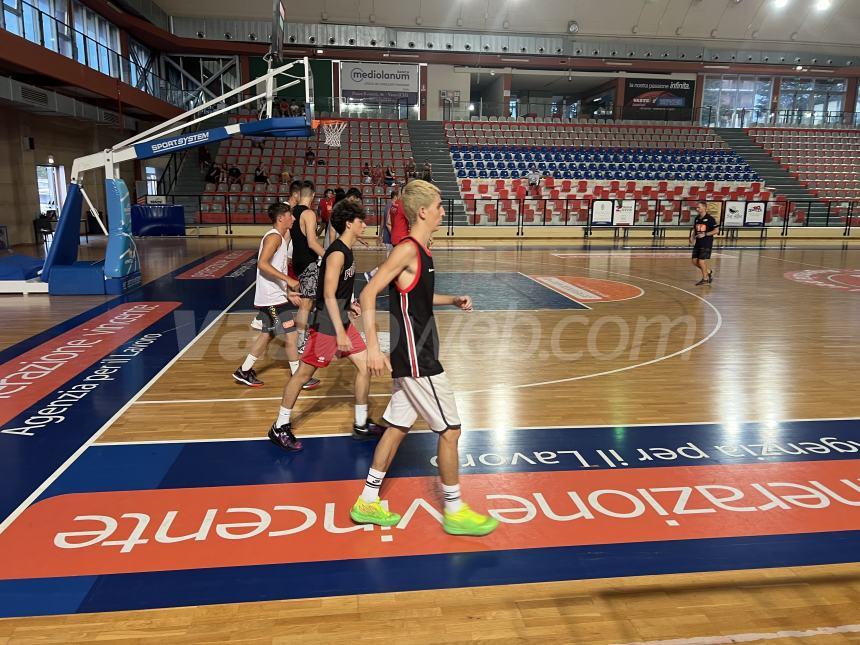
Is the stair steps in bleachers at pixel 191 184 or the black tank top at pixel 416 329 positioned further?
the stair steps in bleachers at pixel 191 184

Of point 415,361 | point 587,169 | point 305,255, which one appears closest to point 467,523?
point 415,361

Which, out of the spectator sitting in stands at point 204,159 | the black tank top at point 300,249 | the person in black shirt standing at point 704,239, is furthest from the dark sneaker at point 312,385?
the spectator sitting in stands at point 204,159

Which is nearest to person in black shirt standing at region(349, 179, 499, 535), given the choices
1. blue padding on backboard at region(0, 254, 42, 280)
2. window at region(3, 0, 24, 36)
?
blue padding on backboard at region(0, 254, 42, 280)

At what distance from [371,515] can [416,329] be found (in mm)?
1140

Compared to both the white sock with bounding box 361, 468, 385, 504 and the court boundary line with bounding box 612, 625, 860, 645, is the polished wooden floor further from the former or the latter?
the white sock with bounding box 361, 468, 385, 504

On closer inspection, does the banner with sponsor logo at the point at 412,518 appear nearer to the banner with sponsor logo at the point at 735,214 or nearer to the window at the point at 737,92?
the banner with sponsor logo at the point at 735,214

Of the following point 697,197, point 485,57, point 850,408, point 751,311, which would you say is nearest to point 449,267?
point 751,311

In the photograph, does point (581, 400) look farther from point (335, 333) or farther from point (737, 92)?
point (737, 92)

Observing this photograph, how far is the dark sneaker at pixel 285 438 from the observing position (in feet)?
15.2

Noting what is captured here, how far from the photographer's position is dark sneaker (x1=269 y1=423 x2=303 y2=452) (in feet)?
15.2

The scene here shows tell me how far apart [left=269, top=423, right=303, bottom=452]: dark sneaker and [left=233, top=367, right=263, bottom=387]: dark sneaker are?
1.64m

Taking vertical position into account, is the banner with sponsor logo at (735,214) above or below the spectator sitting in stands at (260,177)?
below

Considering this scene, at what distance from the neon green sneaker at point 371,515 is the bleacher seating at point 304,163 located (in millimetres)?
20618

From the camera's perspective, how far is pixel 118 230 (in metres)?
10.7
